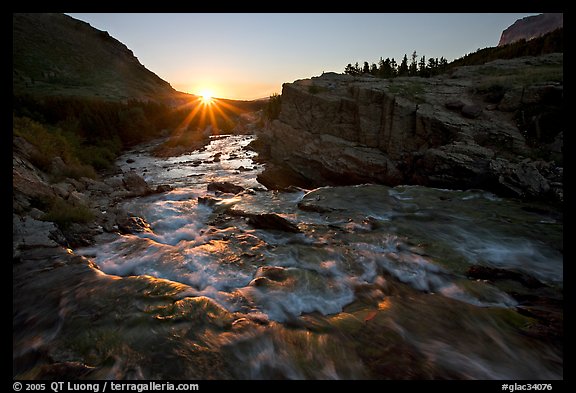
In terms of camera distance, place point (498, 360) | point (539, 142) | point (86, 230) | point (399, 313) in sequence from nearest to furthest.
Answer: point (498, 360) → point (399, 313) → point (86, 230) → point (539, 142)

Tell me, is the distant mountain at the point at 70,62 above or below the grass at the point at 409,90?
above

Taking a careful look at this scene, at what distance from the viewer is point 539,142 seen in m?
14.5

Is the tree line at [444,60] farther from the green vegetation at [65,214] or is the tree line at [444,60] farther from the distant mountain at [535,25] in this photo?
the distant mountain at [535,25]

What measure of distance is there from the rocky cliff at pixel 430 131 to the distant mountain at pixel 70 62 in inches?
1771

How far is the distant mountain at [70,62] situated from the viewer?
179 ft

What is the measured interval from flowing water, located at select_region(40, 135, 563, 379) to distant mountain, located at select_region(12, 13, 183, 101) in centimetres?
5358

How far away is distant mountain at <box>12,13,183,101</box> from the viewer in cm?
5453

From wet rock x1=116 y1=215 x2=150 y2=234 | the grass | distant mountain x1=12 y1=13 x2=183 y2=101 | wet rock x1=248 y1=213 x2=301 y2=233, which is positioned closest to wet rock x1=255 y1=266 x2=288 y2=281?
wet rock x1=248 y1=213 x2=301 y2=233

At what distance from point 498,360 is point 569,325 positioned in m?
1.57

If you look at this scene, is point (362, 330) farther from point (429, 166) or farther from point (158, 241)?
point (429, 166)

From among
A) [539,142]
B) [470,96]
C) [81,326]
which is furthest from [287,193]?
[470,96]

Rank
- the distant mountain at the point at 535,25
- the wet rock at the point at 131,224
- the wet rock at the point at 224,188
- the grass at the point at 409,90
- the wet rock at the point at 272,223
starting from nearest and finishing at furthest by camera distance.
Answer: the wet rock at the point at 131,224 < the wet rock at the point at 272,223 < the wet rock at the point at 224,188 < the grass at the point at 409,90 < the distant mountain at the point at 535,25

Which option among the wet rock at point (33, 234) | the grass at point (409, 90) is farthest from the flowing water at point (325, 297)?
the grass at point (409, 90)

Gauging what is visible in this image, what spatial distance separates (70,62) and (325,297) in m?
95.1
